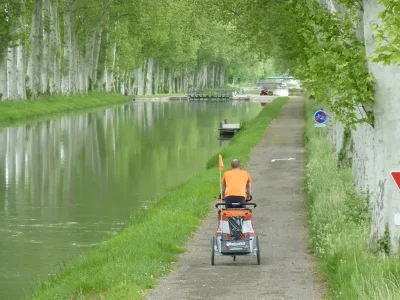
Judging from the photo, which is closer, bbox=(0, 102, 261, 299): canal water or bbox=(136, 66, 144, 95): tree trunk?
bbox=(0, 102, 261, 299): canal water

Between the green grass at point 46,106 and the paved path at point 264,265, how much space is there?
3742cm

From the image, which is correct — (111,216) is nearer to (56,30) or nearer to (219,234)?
(219,234)

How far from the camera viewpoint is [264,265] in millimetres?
15992

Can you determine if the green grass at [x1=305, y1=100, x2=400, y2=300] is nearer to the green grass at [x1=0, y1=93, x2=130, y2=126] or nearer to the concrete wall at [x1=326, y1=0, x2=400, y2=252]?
the concrete wall at [x1=326, y1=0, x2=400, y2=252]

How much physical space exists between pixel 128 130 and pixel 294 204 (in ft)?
122

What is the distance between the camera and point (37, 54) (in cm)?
7469

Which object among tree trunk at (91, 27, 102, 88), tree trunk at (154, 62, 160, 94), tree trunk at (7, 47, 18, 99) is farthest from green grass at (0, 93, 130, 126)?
tree trunk at (154, 62, 160, 94)

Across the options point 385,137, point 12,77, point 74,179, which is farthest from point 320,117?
point 12,77

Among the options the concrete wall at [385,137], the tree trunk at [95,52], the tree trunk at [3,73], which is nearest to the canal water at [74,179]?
the tree trunk at [3,73]

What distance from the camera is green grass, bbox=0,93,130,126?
62.5 meters

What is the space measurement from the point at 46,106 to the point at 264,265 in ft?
192

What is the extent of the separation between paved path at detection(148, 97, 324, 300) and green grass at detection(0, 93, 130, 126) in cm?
3742

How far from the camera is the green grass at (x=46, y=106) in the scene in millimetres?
62550

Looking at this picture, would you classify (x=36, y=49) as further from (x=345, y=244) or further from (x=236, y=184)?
(x=345, y=244)
